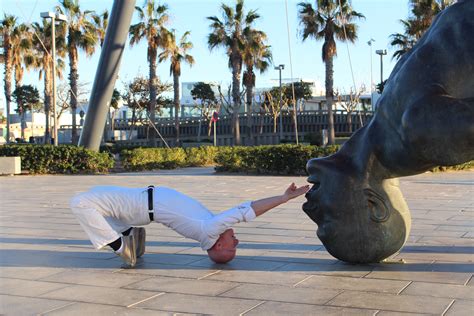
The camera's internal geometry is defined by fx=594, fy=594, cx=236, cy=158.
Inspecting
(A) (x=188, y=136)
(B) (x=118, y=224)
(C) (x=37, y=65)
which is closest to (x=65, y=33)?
(C) (x=37, y=65)

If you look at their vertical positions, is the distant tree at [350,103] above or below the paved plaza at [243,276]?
above

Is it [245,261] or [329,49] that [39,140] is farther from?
[245,261]

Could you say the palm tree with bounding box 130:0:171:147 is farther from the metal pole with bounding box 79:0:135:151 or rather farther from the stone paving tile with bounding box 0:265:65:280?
the stone paving tile with bounding box 0:265:65:280

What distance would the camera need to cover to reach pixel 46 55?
47031mm

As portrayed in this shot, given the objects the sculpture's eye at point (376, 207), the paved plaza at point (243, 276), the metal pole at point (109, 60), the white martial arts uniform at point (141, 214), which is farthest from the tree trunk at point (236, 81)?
the sculpture's eye at point (376, 207)

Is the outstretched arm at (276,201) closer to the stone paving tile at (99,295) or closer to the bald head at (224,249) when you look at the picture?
the bald head at (224,249)

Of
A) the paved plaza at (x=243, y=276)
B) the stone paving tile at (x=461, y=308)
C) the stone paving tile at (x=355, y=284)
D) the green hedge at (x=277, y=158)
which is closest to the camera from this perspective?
the stone paving tile at (x=461, y=308)

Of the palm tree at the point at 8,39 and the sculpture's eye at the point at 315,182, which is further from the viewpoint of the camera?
the palm tree at the point at 8,39

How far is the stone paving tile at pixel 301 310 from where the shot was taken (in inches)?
162

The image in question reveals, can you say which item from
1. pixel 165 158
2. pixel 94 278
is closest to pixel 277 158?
pixel 165 158

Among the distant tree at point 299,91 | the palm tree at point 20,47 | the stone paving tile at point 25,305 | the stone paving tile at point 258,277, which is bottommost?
the stone paving tile at point 258,277

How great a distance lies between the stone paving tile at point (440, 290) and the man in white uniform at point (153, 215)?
4.38 feet

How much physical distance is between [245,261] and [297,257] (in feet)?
1.86

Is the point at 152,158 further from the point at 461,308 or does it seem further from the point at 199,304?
the point at 461,308
